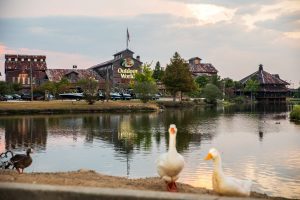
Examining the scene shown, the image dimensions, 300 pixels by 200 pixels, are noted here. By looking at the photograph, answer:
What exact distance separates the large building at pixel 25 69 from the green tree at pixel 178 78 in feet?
95.2

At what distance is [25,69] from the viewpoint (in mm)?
97500

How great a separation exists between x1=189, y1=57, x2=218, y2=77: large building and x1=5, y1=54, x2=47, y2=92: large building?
4403cm

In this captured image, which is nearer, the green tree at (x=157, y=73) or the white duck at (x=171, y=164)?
the white duck at (x=171, y=164)

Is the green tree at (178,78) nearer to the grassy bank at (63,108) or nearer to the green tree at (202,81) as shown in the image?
the grassy bank at (63,108)

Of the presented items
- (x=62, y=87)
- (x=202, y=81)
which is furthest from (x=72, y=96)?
(x=202, y=81)

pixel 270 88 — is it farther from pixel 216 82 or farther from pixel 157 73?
pixel 157 73

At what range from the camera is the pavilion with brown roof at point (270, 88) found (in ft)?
397

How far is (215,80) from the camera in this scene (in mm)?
108625

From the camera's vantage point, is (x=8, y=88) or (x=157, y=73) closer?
(x=8, y=88)

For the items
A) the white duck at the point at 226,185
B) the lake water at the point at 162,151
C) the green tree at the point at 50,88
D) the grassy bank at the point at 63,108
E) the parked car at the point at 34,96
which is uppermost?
the green tree at the point at 50,88

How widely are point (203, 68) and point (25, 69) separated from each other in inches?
2102

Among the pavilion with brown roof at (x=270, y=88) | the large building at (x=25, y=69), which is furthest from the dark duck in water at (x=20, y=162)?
the pavilion with brown roof at (x=270, y=88)

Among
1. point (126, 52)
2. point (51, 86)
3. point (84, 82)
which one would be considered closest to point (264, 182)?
point (84, 82)

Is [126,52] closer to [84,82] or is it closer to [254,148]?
[84,82]
